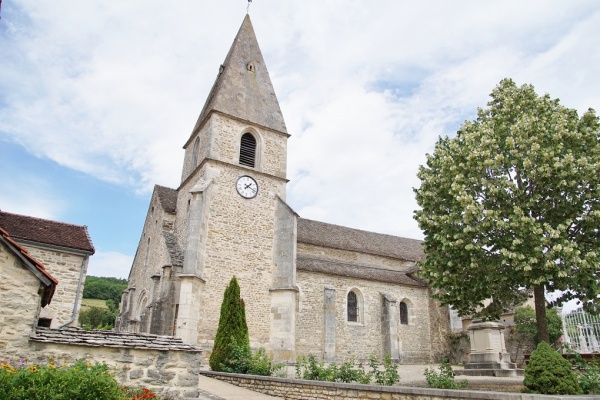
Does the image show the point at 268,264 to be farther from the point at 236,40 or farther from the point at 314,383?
the point at 236,40

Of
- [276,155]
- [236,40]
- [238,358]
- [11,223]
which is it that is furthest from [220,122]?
[238,358]

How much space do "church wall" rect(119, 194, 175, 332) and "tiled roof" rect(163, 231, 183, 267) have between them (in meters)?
0.21

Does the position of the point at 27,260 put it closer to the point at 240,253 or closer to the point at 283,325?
the point at 240,253

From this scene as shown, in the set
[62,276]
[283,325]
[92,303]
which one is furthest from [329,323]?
[92,303]

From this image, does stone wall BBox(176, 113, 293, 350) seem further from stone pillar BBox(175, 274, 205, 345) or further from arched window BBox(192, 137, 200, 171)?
arched window BBox(192, 137, 200, 171)

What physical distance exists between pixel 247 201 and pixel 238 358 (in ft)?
27.6

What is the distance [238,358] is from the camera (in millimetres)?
13891

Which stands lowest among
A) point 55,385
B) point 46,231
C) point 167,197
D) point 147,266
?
point 55,385

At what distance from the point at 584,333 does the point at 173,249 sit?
19.4 meters

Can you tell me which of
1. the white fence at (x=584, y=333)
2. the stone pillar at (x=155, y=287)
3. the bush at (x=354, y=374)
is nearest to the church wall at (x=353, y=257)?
the stone pillar at (x=155, y=287)

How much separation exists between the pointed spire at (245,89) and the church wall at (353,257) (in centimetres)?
713

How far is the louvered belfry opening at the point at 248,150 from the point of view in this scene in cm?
2159

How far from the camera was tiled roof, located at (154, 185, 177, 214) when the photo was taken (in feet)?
74.1

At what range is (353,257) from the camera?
26750 millimetres
